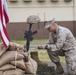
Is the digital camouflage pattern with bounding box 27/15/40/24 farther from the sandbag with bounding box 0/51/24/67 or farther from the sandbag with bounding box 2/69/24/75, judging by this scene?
the sandbag with bounding box 2/69/24/75

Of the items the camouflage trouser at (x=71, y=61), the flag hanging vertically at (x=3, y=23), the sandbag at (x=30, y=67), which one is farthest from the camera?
the camouflage trouser at (x=71, y=61)

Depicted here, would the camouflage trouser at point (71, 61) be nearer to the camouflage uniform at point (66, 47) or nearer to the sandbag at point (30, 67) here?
the camouflage uniform at point (66, 47)

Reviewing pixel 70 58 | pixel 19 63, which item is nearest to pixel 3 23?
pixel 19 63

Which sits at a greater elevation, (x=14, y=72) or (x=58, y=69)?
(x=14, y=72)

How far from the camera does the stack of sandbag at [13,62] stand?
7.05 metres

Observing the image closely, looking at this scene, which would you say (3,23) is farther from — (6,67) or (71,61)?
(71,61)

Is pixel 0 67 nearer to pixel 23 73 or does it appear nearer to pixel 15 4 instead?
pixel 23 73

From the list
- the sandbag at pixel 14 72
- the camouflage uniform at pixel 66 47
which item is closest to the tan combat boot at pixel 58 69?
the camouflage uniform at pixel 66 47

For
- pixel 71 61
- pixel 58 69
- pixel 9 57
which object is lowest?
pixel 58 69

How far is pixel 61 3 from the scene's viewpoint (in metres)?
22.8

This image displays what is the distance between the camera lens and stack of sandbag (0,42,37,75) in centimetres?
705

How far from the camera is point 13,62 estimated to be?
714cm

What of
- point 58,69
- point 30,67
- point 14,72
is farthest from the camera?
point 58,69

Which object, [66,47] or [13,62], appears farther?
[66,47]
